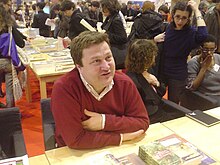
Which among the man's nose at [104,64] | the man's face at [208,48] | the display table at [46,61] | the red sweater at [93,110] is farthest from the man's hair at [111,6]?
the man's nose at [104,64]

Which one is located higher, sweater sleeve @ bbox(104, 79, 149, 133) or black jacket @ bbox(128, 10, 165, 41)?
black jacket @ bbox(128, 10, 165, 41)

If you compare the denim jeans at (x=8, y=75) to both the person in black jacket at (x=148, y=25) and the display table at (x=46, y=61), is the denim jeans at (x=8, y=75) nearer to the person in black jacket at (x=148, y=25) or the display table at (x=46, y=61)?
the display table at (x=46, y=61)

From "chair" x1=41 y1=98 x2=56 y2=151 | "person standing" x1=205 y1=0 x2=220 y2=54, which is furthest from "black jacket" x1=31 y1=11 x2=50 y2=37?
"chair" x1=41 y1=98 x2=56 y2=151

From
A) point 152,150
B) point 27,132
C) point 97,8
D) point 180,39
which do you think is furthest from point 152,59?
point 97,8

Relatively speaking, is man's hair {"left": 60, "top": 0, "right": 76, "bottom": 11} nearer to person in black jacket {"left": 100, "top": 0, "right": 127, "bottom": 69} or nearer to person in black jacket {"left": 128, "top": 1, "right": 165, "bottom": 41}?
person in black jacket {"left": 100, "top": 0, "right": 127, "bottom": 69}

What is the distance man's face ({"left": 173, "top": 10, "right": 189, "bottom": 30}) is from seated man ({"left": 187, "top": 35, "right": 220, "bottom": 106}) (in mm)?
281

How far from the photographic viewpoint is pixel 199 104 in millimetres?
2586

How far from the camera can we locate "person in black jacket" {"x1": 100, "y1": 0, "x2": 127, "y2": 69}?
11.0ft

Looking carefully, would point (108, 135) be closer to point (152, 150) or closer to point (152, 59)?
point (152, 150)

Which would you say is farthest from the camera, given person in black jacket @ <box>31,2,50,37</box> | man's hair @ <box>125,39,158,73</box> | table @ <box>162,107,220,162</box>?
person in black jacket @ <box>31,2,50,37</box>

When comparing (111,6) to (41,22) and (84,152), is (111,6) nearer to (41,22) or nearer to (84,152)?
(84,152)

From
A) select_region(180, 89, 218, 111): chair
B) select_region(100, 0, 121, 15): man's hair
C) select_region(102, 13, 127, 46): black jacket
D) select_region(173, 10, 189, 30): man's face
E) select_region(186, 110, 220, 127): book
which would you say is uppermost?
select_region(100, 0, 121, 15): man's hair

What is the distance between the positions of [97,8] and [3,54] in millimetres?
6115

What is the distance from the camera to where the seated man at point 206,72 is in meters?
2.63
